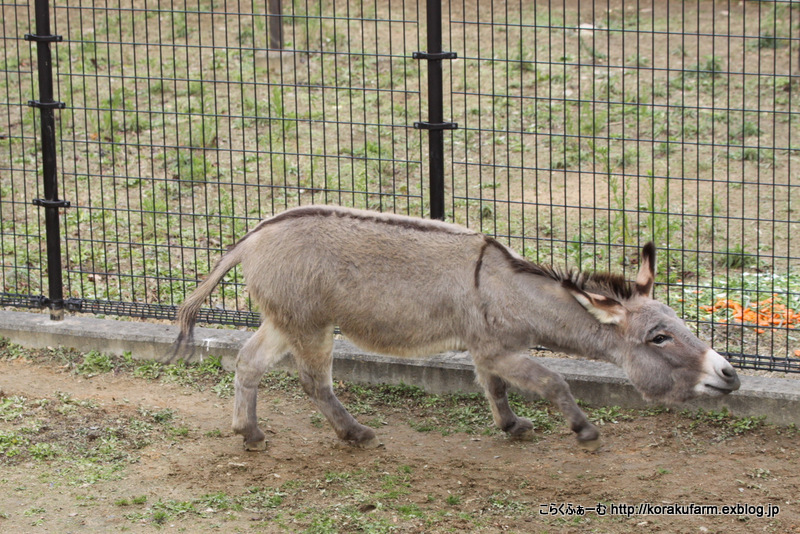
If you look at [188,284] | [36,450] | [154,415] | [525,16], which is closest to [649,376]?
[154,415]

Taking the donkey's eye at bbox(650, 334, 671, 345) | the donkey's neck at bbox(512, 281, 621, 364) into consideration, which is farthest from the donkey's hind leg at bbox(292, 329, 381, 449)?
the donkey's eye at bbox(650, 334, 671, 345)

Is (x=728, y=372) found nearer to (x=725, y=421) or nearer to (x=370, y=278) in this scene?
(x=725, y=421)

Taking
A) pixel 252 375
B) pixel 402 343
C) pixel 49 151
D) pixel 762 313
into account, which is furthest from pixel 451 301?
pixel 49 151

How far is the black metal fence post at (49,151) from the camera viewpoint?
6.69 m

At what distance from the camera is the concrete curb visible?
5715 mm

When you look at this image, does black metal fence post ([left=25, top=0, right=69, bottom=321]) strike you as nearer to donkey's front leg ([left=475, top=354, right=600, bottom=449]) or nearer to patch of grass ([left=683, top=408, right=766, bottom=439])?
donkey's front leg ([left=475, top=354, right=600, bottom=449])

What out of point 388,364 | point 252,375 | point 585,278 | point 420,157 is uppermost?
point 420,157

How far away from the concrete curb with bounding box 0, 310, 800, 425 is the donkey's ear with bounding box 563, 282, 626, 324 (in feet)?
3.09

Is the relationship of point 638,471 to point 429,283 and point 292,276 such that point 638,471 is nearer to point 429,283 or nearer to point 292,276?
point 429,283

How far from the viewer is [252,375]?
5562 mm

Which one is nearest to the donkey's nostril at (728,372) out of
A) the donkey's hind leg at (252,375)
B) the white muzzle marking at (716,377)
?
the white muzzle marking at (716,377)

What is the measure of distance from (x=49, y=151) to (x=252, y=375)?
96.5 inches

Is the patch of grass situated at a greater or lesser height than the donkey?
lesser

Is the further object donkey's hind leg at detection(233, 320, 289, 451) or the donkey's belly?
donkey's hind leg at detection(233, 320, 289, 451)
